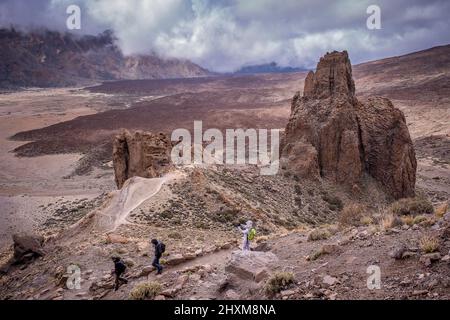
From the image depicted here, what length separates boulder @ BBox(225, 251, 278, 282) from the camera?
9.23 m

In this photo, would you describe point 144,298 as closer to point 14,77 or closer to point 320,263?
point 320,263

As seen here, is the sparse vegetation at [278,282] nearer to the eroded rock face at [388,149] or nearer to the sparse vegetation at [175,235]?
the sparse vegetation at [175,235]

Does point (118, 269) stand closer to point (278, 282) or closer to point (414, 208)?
point (278, 282)

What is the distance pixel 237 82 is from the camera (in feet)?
581

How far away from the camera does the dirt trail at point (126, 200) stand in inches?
661

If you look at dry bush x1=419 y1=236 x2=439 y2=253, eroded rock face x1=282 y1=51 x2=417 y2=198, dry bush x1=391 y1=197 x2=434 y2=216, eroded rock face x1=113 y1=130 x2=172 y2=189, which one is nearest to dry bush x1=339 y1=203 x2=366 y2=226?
dry bush x1=391 y1=197 x2=434 y2=216

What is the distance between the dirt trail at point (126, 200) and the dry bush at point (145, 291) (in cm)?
688

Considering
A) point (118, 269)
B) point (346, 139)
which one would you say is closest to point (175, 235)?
point (118, 269)

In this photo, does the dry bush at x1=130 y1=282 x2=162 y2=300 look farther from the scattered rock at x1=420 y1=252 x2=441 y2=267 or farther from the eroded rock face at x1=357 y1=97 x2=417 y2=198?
the eroded rock face at x1=357 y1=97 x2=417 y2=198

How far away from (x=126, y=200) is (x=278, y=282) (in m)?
11.3

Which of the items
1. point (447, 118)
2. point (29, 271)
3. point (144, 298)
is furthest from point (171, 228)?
point (447, 118)

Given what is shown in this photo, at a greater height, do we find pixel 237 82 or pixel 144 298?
pixel 237 82

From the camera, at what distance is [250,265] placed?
31.6 feet
